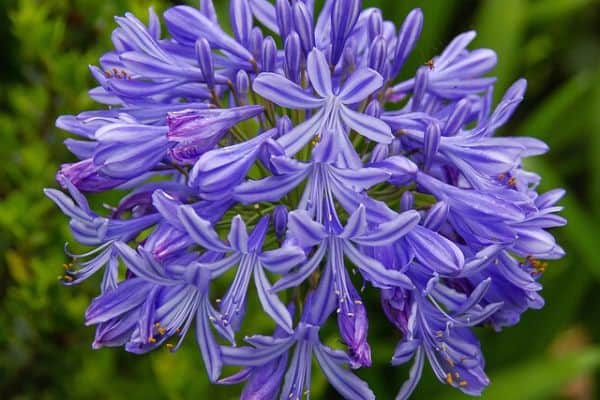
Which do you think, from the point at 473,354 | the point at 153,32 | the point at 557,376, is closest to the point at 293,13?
the point at 153,32

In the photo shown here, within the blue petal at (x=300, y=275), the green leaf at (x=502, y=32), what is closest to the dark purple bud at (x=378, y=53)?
the blue petal at (x=300, y=275)

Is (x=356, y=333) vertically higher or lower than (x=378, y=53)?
lower

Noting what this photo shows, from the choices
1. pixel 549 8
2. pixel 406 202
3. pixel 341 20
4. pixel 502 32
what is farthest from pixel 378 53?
pixel 549 8

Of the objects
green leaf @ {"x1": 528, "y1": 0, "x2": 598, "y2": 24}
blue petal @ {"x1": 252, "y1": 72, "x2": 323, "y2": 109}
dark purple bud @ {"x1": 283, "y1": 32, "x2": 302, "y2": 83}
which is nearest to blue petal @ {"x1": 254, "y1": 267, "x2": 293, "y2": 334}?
blue petal @ {"x1": 252, "y1": 72, "x2": 323, "y2": 109}

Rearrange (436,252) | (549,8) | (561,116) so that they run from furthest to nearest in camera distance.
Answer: (549,8), (561,116), (436,252)

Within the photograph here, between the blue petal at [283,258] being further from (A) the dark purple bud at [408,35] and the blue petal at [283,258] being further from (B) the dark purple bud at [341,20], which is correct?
(A) the dark purple bud at [408,35]

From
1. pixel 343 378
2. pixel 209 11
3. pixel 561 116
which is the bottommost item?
pixel 343 378

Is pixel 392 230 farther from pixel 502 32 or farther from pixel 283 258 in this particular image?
pixel 502 32
